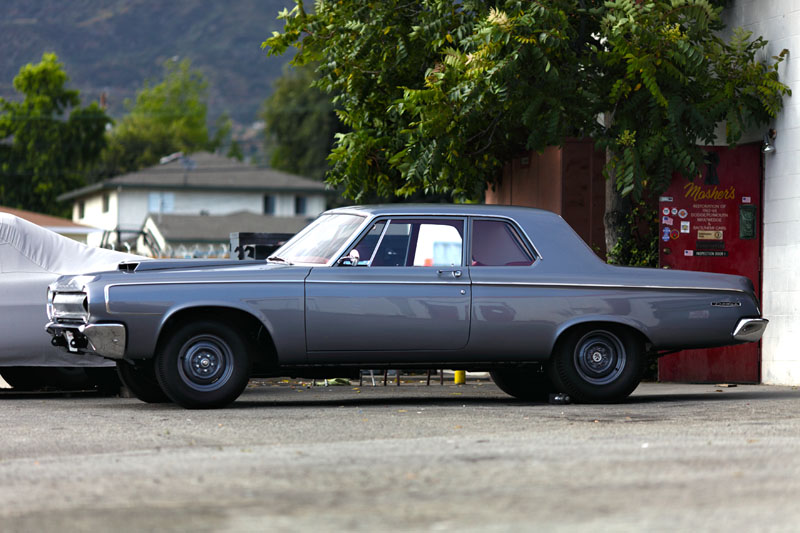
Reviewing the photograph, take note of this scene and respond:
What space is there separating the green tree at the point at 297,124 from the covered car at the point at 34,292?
80978 mm

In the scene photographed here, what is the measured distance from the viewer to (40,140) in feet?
297

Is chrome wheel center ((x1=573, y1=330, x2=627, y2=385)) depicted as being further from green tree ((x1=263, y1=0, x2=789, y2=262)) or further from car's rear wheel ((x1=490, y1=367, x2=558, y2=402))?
green tree ((x1=263, y1=0, x2=789, y2=262))

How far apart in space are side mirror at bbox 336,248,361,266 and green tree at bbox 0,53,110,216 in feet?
271

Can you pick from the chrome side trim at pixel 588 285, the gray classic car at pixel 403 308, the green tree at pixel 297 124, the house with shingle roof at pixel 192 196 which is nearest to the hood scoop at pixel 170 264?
the gray classic car at pixel 403 308

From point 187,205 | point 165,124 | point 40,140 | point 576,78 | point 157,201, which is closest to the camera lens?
point 576,78

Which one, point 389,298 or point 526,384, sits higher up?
point 389,298

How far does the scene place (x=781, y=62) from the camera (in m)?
13.5

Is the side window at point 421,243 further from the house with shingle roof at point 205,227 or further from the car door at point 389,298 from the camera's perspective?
the house with shingle roof at point 205,227

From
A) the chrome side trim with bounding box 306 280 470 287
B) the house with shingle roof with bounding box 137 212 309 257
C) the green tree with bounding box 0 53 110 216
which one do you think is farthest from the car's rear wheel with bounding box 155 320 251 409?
the green tree with bounding box 0 53 110 216

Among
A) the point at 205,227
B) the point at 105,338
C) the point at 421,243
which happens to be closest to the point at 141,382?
the point at 105,338

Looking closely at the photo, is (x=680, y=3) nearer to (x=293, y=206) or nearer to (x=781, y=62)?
(x=781, y=62)

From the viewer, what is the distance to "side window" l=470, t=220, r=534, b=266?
1056cm

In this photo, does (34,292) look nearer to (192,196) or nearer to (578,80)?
(578,80)

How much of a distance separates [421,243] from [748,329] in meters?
A: 2.80
